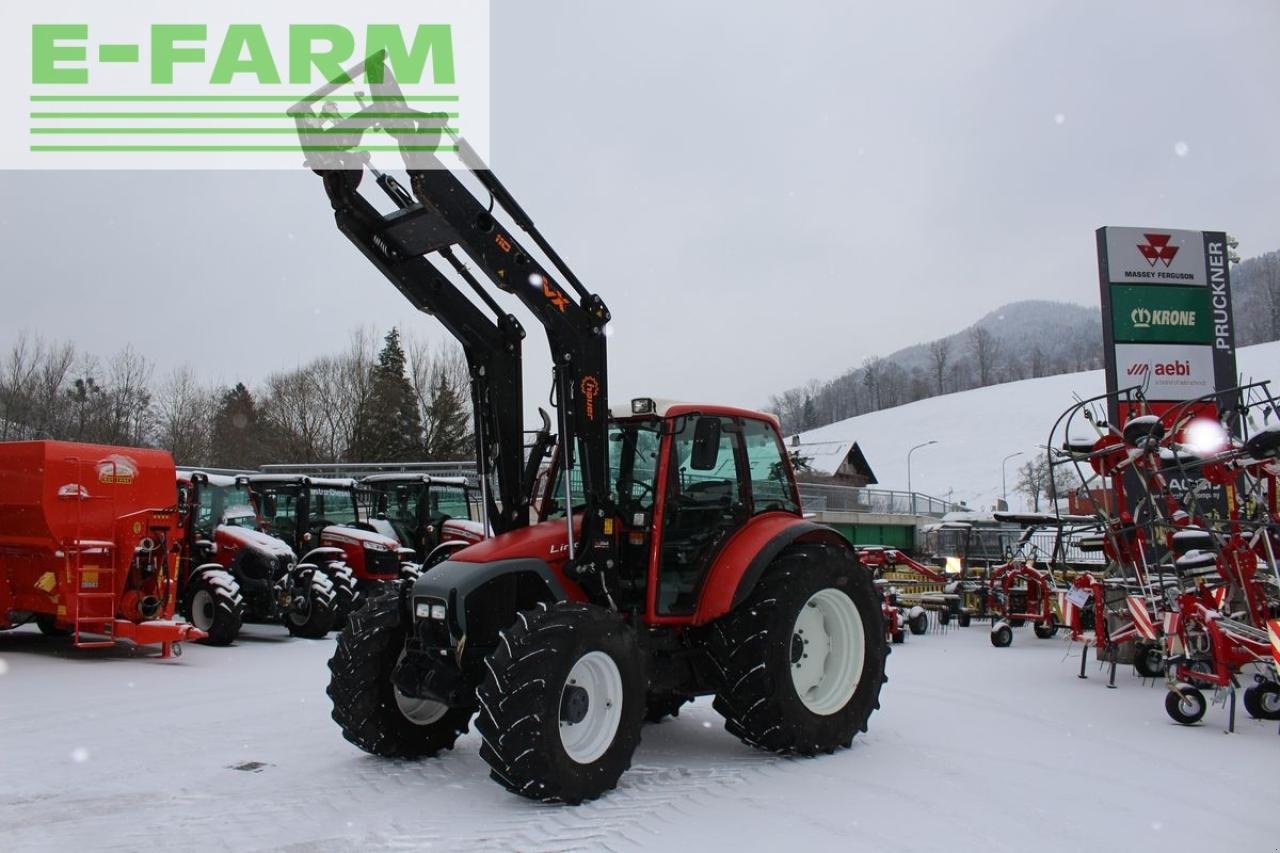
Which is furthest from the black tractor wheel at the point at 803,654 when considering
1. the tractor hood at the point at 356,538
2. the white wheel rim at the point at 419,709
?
the tractor hood at the point at 356,538

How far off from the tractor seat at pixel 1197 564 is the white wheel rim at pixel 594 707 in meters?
5.17

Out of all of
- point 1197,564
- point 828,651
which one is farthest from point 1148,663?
point 828,651

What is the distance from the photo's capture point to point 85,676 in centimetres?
940

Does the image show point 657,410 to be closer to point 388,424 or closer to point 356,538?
point 356,538

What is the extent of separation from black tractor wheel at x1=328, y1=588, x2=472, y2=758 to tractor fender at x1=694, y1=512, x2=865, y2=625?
5.26 feet

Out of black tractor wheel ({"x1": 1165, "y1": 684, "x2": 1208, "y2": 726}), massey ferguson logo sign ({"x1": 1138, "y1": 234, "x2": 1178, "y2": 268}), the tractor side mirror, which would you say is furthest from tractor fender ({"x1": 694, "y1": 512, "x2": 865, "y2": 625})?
massey ferguson logo sign ({"x1": 1138, "y1": 234, "x2": 1178, "y2": 268})

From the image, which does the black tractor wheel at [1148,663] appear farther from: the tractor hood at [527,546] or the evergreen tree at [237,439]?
the evergreen tree at [237,439]

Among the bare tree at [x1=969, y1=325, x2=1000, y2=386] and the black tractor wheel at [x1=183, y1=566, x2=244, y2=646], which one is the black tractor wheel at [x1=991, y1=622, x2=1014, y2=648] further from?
the bare tree at [x1=969, y1=325, x2=1000, y2=386]

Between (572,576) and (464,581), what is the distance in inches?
28.5

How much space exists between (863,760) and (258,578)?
9517 mm

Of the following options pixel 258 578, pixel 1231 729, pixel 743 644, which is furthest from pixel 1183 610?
pixel 258 578

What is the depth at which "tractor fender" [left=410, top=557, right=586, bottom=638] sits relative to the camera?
5117 mm

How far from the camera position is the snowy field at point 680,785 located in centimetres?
441

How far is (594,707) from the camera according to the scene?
5113mm
